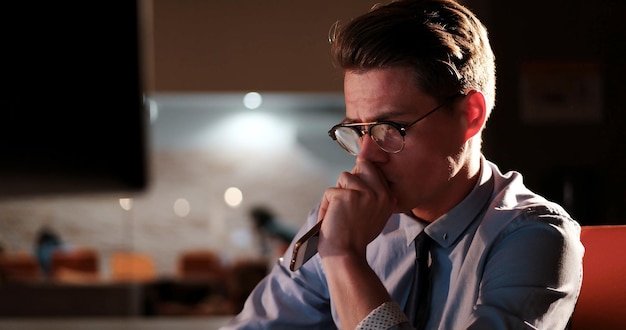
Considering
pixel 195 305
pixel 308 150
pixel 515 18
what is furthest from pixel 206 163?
pixel 515 18

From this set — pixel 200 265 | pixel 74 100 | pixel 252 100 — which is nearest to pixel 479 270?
pixel 74 100

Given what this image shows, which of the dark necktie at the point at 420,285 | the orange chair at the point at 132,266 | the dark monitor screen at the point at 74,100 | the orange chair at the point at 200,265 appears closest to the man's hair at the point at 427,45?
the dark necktie at the point at 420,285

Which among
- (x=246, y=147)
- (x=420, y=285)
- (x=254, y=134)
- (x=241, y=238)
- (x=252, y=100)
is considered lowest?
A: (x=241, y=238)

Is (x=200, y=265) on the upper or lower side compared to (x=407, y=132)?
lower

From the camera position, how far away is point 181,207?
9.08m

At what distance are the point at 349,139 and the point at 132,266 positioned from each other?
7.39 m

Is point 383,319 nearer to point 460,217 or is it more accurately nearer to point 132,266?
point 460,217

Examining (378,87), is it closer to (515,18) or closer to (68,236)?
(515,18)

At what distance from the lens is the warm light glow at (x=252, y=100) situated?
25.4ft

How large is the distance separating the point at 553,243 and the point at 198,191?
796cm

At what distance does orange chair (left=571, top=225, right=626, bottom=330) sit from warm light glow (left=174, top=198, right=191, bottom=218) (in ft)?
25.7

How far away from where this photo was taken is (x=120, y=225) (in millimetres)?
8688

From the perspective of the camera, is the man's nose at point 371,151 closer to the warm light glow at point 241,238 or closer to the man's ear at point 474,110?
the man's ear at point 474,110

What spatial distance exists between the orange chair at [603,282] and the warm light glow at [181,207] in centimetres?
784
